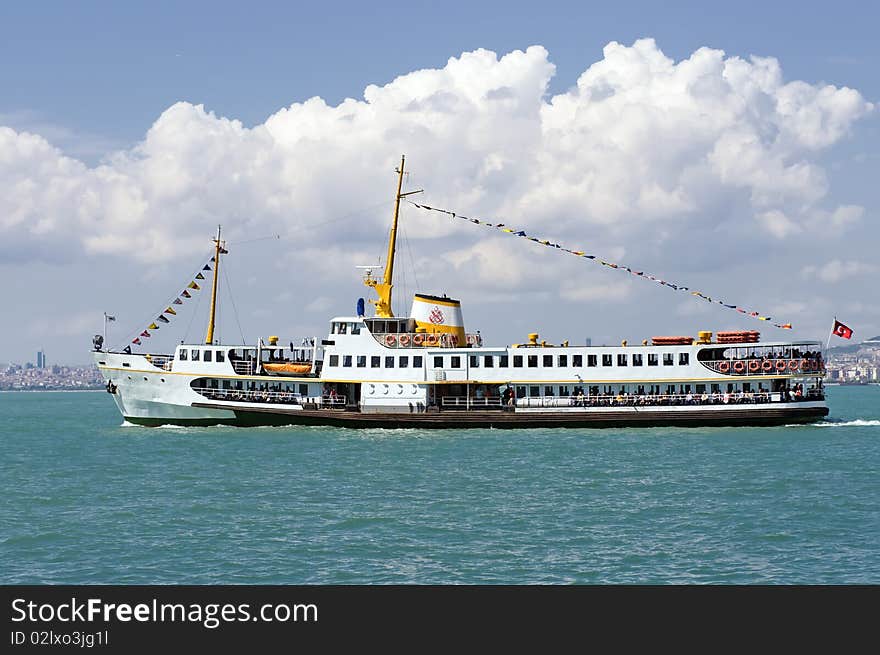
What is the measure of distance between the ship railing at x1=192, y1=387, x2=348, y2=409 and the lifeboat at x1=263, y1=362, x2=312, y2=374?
1229 millimetres

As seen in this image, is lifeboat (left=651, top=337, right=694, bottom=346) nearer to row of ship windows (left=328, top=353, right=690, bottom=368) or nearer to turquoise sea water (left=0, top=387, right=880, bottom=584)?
row of ship windows (left=328, top=353, right=690, bottom=368)

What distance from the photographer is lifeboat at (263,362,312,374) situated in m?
52.1

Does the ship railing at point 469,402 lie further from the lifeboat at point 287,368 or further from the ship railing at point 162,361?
the ship railing at point 162,361

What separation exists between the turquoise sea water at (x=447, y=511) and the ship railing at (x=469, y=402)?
4622 mm

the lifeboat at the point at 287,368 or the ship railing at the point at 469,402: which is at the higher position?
the lifeboat at the point at 287,368

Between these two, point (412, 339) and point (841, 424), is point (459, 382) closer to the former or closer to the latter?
point (412, 339)

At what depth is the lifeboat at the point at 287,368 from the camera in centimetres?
5206

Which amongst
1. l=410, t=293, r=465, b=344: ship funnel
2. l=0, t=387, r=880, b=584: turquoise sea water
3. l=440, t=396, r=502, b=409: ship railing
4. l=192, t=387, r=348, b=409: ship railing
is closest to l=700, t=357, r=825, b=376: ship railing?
l=0, t=387, r=880, b=584: turquoise sea water

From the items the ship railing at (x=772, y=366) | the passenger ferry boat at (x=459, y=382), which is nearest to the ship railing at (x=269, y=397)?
the passenger ferry boat at (x=459, y=382)

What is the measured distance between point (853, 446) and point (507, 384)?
1750cm

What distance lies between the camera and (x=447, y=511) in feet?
90.6

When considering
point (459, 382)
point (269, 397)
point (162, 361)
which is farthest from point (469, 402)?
point (162, 361)

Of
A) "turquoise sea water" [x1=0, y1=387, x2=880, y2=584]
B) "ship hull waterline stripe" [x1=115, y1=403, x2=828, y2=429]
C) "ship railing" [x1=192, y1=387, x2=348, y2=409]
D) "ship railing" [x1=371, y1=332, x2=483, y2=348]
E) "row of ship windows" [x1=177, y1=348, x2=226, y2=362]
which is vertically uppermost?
"ship railing" [x1=371, y1=332, x2=483, y2=348]
